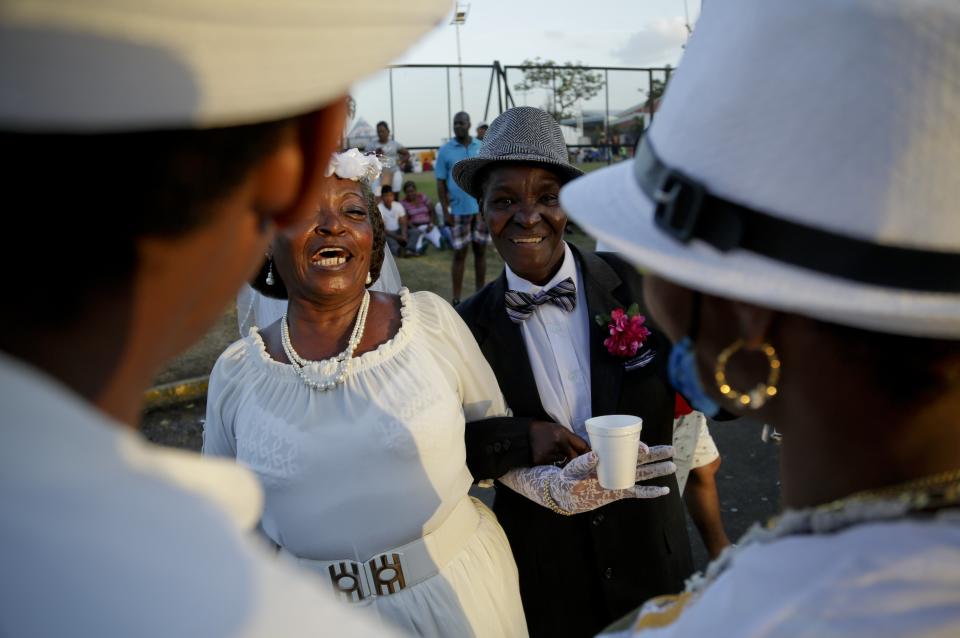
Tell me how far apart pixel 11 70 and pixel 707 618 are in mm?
1007

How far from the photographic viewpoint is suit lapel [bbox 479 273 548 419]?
267cm

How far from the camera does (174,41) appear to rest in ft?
1.89

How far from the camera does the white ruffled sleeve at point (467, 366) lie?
259cm

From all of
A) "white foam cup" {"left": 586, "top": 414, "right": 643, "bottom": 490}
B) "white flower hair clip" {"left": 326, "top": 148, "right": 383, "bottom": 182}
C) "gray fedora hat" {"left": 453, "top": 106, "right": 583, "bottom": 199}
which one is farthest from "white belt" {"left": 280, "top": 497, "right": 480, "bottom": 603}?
"gray fedora hat" {"left": 453, "top": 106, "right": 583, "bottom": 199}

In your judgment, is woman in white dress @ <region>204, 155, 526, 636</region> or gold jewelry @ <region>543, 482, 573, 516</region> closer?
woman in white dress @ <region>204, 155, 526, 636</region>

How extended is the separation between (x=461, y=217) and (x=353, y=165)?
7.34 metres

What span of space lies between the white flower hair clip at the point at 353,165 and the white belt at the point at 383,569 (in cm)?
136

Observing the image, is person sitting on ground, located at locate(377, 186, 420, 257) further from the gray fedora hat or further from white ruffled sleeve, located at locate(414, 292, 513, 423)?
white ruffled sleeve, located at locate(414, 292, 513, 423)

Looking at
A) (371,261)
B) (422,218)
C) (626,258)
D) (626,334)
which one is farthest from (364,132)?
(626,258)

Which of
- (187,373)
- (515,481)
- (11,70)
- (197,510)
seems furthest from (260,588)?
(187,373)

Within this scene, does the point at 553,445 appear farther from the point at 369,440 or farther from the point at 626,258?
the point at 626,258

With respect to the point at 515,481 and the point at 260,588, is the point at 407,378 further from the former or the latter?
the point at 260,588

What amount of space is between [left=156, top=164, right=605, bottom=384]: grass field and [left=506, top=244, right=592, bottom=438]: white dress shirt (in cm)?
528

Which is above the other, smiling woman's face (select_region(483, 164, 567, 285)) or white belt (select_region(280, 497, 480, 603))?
smiling woman's face (select_region(483, 164, 567, 285))
